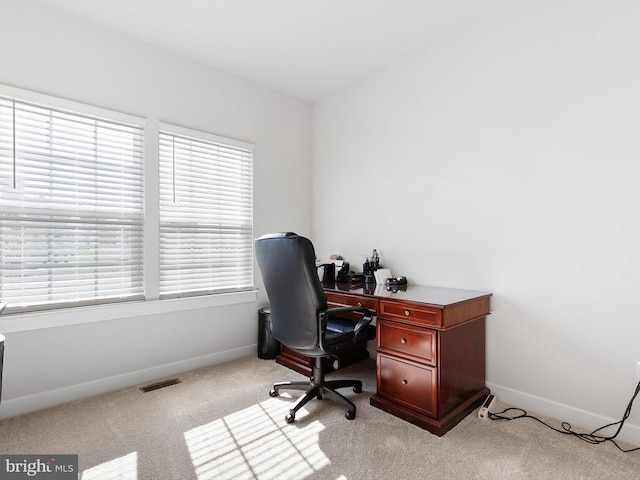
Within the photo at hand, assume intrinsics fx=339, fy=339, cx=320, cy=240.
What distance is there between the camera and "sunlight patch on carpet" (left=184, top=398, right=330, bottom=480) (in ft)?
5.50

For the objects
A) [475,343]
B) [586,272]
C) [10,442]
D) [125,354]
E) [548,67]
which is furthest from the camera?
[125,354]

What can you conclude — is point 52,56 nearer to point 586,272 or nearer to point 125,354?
point 125,354

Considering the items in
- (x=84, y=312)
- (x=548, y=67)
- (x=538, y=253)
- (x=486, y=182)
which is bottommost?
(x=84, y=312)

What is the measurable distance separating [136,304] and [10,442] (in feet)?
3.36

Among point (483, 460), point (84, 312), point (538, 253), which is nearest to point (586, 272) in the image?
point (538, 253)

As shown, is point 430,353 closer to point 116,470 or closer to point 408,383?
point 408,383

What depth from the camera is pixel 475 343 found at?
2.36 m

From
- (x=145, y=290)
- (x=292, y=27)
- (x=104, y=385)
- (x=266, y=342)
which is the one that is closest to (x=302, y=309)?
(x=266, y=342)

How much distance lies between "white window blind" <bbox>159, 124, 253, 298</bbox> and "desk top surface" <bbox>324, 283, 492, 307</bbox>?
1.03m

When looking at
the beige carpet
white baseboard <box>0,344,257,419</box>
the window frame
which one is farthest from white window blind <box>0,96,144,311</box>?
the beige carpet

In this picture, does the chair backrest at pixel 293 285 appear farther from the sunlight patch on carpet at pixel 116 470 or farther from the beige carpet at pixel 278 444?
the sunlight patch on carpet at pixel 116 470

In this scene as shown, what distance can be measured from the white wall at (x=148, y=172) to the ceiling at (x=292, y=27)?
0.58ft

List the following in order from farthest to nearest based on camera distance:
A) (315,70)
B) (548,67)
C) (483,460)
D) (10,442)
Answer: (315,70) < (548,67) < (10,442) < (483,460)

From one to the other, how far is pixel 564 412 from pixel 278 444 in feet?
5.83
